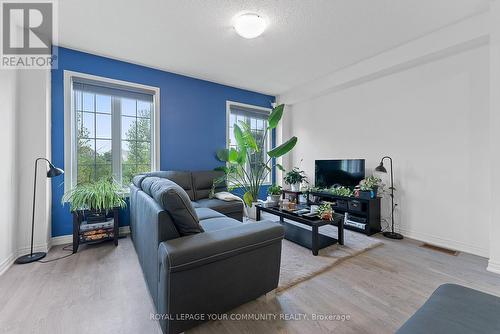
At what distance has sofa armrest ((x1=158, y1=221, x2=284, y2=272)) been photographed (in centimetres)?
121

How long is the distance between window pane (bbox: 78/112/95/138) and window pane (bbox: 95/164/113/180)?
45 cm

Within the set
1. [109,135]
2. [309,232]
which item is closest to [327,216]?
[309,232]

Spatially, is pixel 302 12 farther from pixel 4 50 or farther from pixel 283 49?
pixel 4 50

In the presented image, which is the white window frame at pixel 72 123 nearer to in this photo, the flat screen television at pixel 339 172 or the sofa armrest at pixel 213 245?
the sofa armrest at pixel 213 245

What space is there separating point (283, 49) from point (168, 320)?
3.20 metres

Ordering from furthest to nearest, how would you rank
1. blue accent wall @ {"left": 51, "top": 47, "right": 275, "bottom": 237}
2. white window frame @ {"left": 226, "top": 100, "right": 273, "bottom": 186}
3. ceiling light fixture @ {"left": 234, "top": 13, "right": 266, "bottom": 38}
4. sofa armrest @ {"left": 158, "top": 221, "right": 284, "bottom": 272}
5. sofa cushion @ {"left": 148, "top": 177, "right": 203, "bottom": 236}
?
1. white window frame @ {"left": 226, "top": 100, "right": 273, "bottom": 186}
2. blue accent wall @ {"left": 51, "top": 47, "right": 275, "bottom": 237}
3. ceiling light fixture @ {"left": 234, "top": 13, "right": 266, "bottom": 38}
4. sofa cushion @ {"left": 148, "top": 177, "right": 203, "bottom": 236}
5. sofa armrest @ {"left": 158, "top": 221, "right": 284, "bottom": 272}

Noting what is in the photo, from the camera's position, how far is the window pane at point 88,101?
303 centimetres

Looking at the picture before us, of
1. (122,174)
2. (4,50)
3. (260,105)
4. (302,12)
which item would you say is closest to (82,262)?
(122,174)

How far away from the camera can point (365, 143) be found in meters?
3.65

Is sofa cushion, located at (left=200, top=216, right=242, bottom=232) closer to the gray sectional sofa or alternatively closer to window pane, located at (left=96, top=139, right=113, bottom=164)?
the gray sectional sofa

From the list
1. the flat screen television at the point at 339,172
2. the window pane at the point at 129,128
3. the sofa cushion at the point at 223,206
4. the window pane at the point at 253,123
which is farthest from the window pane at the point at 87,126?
the flat screen television at the point at 339,172

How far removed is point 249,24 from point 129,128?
7.84 feet

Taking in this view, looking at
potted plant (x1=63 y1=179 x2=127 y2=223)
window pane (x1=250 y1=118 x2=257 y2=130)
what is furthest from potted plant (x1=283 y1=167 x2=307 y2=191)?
potted plant (x1=63 y1=179 x2=127 y2=223)

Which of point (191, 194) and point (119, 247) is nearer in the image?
point (119, 247)
